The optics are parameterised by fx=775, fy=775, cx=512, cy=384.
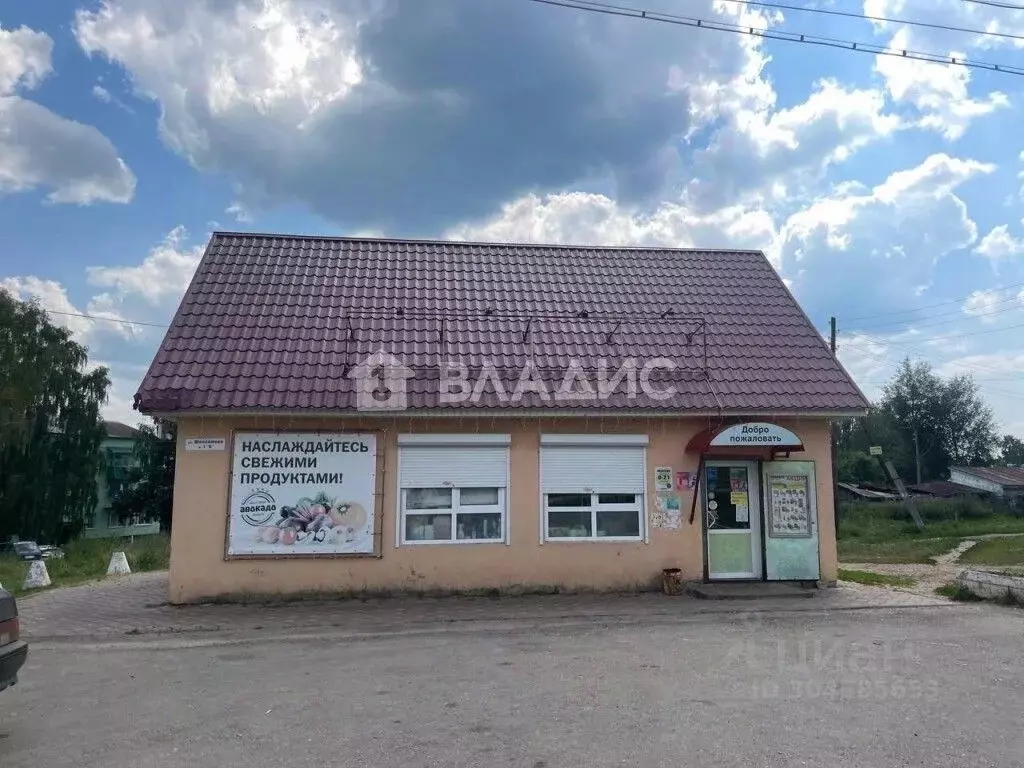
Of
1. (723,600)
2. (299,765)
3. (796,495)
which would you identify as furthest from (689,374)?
(299,765)

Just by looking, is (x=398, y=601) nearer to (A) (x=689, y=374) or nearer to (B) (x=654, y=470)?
(B) (x=654, y=470)

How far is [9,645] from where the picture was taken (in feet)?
18.8

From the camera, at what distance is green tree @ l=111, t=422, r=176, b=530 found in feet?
162

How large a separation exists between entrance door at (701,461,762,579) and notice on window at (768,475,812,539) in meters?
0.23

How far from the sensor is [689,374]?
13289 mm

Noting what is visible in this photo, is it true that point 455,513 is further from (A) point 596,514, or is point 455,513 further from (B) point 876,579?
(B) point 876,579

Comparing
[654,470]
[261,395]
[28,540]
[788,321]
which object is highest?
[788,321]

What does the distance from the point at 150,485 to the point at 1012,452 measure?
77333mm

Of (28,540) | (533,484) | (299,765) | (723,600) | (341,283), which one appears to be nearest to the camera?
(299,765)

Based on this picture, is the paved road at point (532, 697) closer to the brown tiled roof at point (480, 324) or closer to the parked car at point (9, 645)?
the parked car at point (9, 645)

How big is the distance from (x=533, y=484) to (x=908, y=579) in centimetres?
797
